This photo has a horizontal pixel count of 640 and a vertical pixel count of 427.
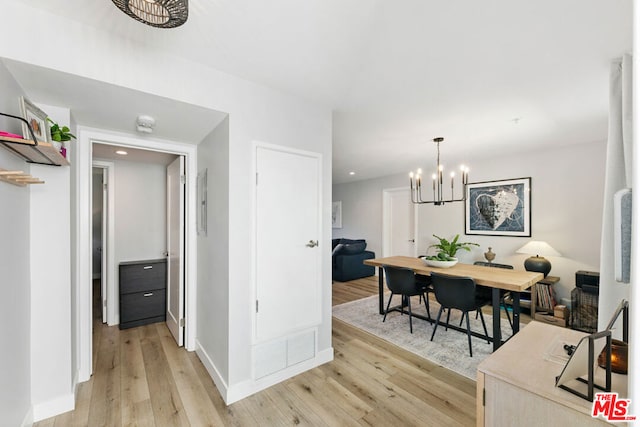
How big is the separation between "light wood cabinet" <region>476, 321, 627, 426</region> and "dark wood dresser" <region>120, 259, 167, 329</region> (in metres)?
3.51

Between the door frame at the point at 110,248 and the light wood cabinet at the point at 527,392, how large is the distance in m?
3.84

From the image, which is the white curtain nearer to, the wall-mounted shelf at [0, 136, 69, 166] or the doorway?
the wall-mounted shelf at [0, 136, 69, 166]

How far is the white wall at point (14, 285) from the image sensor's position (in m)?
1.38

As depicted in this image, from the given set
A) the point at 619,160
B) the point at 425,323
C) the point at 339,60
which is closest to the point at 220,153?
the point at 339,60

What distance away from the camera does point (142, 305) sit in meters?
3.29

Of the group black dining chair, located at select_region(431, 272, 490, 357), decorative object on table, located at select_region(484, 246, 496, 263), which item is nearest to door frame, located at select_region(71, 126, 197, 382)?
black dining chair, located at select_region(431, 272, 490, 357)

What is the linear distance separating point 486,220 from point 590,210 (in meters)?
1.27

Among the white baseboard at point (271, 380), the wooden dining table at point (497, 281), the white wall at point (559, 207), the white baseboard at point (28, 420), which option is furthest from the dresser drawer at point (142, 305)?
the white wall at point (559, 207)

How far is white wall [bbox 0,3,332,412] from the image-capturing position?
1.42 m

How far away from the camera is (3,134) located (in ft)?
4.13

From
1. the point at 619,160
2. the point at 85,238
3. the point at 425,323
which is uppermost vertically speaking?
the point at 619,160

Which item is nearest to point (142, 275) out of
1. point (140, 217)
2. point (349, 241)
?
point (140, 217)

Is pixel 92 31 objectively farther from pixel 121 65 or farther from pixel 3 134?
pixel 3 134

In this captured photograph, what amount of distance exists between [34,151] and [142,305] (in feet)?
7.77
